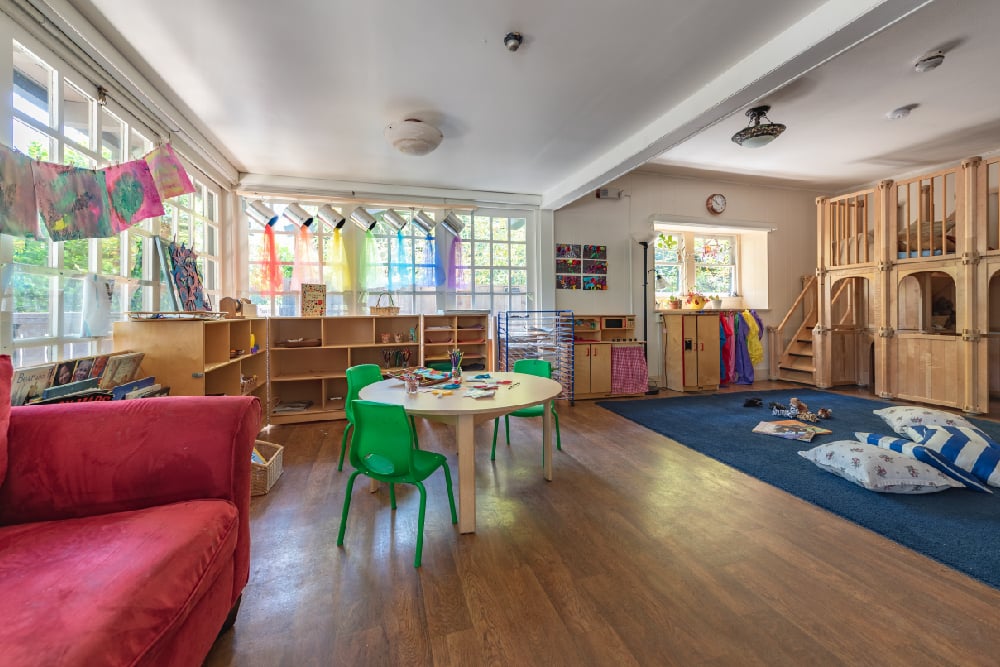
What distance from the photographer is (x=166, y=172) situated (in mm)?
2660

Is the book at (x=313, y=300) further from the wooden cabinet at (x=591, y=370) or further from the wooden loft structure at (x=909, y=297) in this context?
the wooden loft structure at (x=909, y=297)

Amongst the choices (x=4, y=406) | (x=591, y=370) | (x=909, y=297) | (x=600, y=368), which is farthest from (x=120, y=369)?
(x=909, y=297)

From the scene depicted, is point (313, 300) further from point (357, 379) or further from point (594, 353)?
point (594, 353)

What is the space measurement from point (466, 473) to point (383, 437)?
518 millimetres

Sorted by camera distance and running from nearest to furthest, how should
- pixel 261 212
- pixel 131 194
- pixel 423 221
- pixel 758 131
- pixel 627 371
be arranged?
pixel 131 194 < pixel 758 131 < pixel 261 212 < pixel 423 221 < pixel 627 371

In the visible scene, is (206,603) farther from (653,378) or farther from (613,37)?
(653,378)

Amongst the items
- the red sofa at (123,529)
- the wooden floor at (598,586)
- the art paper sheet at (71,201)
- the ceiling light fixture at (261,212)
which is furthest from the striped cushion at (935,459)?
the ceiling light fixture at (261,212)

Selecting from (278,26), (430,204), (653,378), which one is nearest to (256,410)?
(278,26)

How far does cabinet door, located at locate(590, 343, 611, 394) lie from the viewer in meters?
5.70

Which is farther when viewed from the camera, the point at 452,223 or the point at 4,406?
the point at 452,223

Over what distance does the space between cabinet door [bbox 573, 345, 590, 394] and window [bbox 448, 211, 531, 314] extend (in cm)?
106

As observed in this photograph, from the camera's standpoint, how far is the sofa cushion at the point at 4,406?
1.41m

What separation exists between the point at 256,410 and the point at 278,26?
229cm

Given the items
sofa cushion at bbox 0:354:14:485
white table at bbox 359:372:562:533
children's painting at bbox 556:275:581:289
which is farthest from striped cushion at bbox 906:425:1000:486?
sofa cushion at bbox 0:354:14:485
